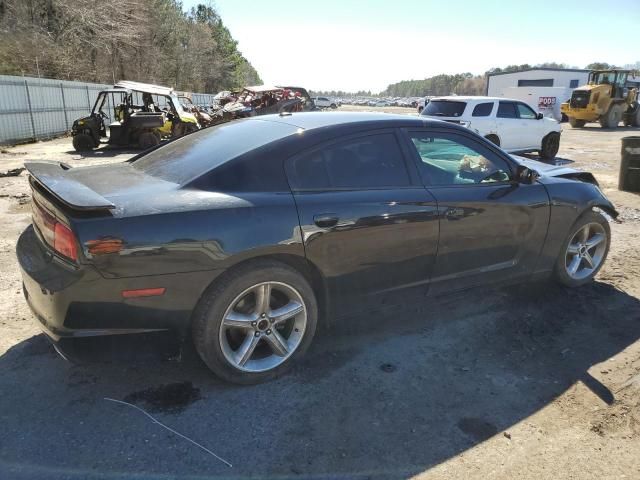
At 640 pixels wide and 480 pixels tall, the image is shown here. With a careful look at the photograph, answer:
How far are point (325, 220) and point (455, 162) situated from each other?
4.43 feet

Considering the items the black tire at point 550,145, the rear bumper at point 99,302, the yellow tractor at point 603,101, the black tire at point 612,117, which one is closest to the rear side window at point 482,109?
the black tire at point 550,145

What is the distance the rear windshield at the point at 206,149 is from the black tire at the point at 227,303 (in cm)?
67

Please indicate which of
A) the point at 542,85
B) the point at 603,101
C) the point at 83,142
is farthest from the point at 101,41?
the point at 542,85

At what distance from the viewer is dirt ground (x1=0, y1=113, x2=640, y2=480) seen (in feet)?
7.80

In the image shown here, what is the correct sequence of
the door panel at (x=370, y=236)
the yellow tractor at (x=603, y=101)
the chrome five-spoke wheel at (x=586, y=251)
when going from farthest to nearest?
the yellow tractor at (x=603, y=101) → the chrome five-spoke wheel at (x=586, y=251) → the door panel at (x=370, y=236)

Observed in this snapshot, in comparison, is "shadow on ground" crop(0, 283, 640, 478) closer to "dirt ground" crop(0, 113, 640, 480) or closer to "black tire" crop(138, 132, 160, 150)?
"dirt ground" crop(0, 113, 640, 480)

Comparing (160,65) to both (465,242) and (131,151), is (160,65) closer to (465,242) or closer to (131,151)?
(131,151)

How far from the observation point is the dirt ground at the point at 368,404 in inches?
93.7

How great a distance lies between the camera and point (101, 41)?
30.2 m

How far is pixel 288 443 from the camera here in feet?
8.26

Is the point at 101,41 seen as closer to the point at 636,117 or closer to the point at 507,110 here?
the point at 507,110

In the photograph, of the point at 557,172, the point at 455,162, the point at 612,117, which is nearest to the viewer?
the point at 455,162

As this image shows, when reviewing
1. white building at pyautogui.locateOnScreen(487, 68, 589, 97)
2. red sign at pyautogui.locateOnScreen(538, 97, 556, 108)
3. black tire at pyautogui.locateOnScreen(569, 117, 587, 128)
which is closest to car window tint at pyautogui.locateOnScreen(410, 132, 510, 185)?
black tire at pyautogui.locateOnScreen(569, 117, 587, 128)

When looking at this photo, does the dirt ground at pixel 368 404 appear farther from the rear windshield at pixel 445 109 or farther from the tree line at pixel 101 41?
the tree line at pixel 101 41
